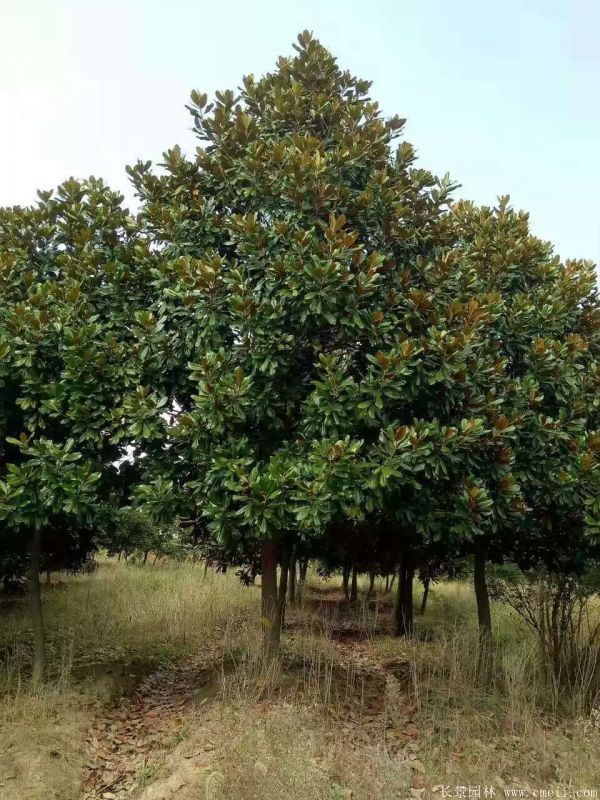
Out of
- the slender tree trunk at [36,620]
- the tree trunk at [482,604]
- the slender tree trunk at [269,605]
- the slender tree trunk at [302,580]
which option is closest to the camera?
the slender tree trunk at [269,605]

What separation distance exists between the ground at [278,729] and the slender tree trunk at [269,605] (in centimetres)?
28

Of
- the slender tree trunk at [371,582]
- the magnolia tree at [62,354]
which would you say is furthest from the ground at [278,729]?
the slender tree trunk at [371,582]

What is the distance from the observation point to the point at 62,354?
25.0ft

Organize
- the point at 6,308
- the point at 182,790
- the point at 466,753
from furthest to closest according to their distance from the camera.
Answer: the point at 6,308
the point at 466,753
the point at 182,790

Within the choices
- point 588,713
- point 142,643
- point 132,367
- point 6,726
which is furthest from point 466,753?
point 142,643

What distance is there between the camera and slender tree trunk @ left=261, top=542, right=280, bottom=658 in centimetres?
845

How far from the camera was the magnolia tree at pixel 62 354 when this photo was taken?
24.3 ft

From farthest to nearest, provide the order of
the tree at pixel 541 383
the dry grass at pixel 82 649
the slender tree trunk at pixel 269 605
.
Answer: the slender tree trunk at pixel 269 605
the tree at pixel 541 383
the dry grass at pixel 82 649

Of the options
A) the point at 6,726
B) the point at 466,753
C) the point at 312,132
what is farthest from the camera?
the point at 312,132

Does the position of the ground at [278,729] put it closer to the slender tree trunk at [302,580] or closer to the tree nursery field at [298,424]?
the tree nursery field at [298,424]

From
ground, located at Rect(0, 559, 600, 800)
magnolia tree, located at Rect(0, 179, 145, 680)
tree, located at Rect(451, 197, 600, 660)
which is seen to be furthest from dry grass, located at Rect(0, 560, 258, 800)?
tree, located at Rect(451, 197, 600, 660)

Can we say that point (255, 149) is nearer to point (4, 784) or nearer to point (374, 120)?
point (374, 120)

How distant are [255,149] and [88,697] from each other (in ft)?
26.3

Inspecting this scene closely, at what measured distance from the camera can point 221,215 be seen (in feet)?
28.9
